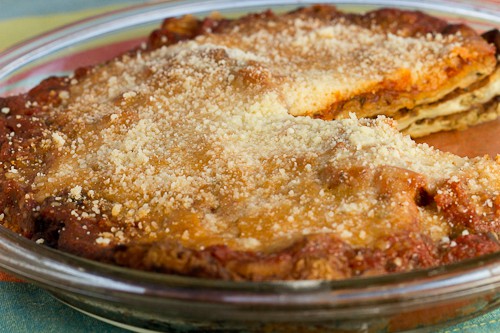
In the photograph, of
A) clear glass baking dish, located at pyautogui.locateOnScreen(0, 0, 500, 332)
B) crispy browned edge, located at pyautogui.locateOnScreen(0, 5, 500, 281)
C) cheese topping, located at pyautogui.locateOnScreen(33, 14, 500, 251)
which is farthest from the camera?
cheese topping, located at pyautogui.locateOnScreen(33, 14, 500, 251)

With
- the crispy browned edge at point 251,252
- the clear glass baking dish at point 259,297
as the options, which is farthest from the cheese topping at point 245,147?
the clear glass baking dish at point 259,297

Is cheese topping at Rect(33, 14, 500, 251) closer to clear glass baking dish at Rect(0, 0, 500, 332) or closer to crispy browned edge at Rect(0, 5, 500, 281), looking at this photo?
crispy browned edge at Rect(0, 5, 500, 281)

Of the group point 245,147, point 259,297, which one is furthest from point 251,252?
point 245,147

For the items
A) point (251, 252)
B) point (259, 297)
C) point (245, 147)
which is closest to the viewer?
point (259, 297)

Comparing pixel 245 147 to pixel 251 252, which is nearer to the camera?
pixel 251 252

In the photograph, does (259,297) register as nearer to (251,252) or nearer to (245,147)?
(251,252)

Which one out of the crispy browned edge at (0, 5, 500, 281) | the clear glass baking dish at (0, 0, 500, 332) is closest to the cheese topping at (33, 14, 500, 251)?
the crispy browned edge at (0, 5, 500, 281)

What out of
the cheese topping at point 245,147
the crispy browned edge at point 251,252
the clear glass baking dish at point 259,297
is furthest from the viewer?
the cheese topping at point 245,147

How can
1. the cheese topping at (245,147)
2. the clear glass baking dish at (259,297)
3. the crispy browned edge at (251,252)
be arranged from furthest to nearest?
the cheese topping at (245,147) → the crispy browned edge at (251,252) → the clear glass baking dish at (259,297)

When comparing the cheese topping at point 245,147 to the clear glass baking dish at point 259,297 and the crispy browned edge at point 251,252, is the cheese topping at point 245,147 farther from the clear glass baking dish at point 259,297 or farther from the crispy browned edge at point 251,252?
the clear glass baking dish at point 259,297

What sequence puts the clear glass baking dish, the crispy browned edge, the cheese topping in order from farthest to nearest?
the cheese topping → the crispy browned edge → the clear glass baking dish

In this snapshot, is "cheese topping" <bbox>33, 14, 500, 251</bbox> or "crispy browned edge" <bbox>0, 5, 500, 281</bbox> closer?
"crispy browned edge" <bbox>0, 5, 500, 281</bbox>
